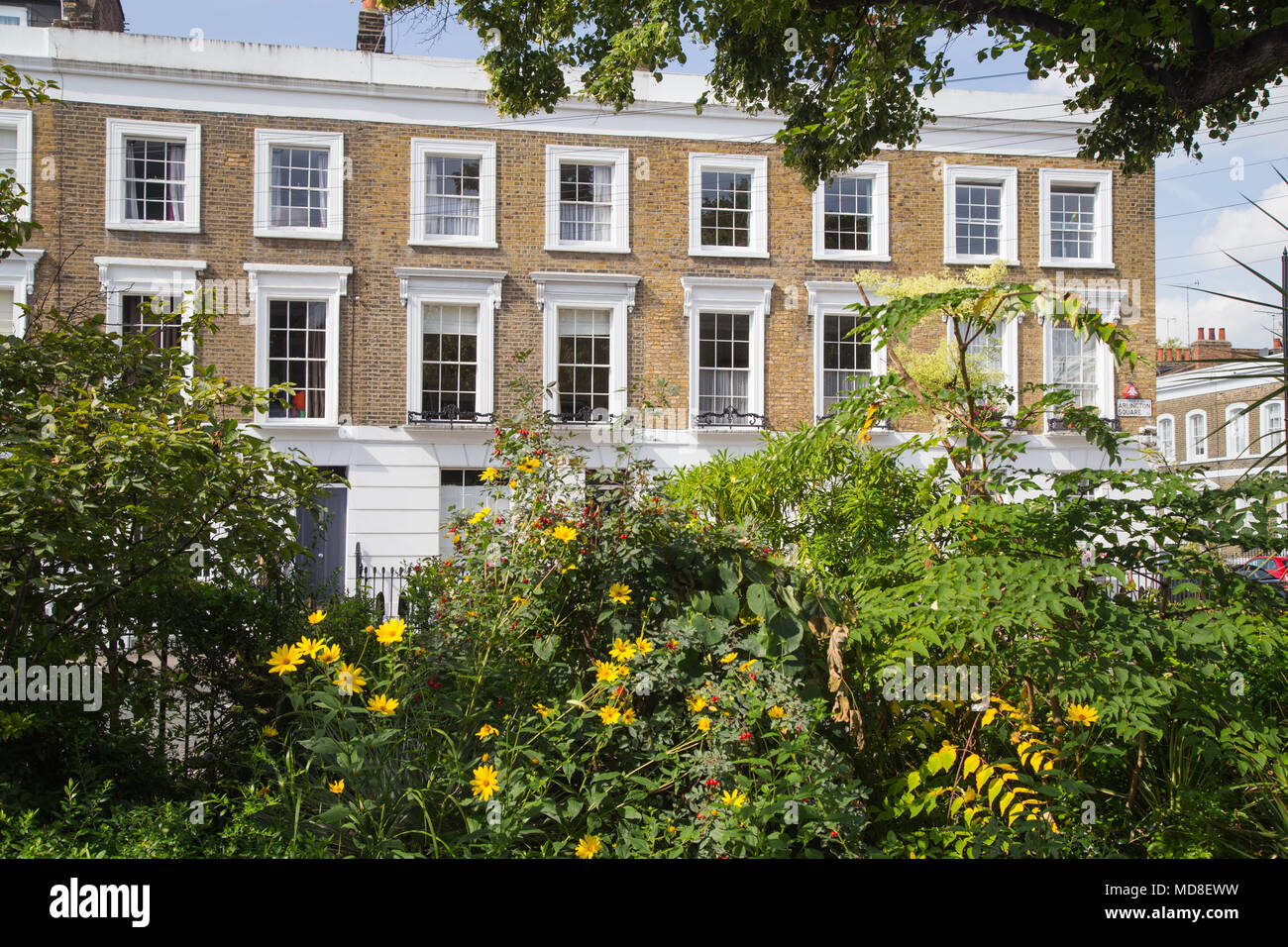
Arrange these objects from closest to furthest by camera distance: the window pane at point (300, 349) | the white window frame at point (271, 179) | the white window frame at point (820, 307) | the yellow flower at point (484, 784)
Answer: the yellow flower at point (484, 784) → the white window frame at point (271, 179) → the window pane at point (300, 349) → the white window frame at point (820, 307)

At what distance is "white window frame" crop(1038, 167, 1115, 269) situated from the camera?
854 inches

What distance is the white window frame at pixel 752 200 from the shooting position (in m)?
20.4

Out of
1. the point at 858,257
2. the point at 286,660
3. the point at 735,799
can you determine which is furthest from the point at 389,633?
the point at 858,257

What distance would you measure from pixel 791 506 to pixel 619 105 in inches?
241

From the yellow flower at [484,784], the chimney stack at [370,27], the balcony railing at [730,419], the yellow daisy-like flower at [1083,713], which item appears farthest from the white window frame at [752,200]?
the yellow flower at [484,784]

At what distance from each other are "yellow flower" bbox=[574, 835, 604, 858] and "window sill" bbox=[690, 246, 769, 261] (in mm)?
18436

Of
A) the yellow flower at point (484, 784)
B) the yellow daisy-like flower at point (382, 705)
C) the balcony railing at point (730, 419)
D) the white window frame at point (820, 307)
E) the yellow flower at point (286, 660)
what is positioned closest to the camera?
the yellow flower at point (484, 784)

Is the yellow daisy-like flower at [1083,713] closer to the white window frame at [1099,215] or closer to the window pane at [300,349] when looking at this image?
the window pane at [300,349]

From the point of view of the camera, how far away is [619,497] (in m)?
4.09

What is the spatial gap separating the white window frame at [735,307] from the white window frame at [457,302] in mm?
4424

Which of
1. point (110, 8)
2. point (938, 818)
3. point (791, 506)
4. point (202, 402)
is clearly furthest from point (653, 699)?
point (110, 8)

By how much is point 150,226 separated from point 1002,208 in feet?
64.6

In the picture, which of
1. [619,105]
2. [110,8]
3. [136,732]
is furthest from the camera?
[110,8]

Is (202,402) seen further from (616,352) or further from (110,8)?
(110,8)
